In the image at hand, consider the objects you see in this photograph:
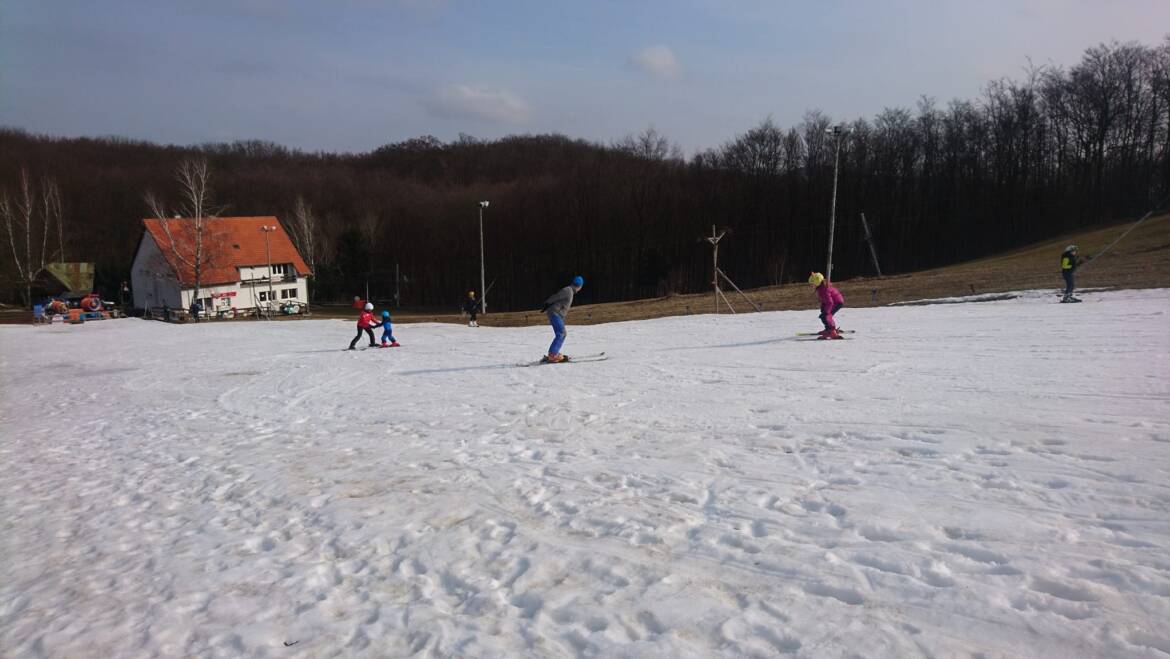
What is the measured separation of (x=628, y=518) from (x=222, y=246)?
227 ft

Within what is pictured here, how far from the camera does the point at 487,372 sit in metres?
16.4

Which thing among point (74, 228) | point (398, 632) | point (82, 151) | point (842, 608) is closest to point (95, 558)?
point (398, 632)

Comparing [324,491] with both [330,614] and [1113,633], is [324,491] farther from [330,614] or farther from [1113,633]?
[1113,633]

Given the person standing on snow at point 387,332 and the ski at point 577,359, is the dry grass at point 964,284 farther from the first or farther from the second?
the ski at point 577,359

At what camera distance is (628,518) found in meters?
6.09

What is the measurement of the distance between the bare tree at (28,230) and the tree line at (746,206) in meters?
0.51

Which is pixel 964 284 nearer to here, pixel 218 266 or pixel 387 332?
pixel 387 332

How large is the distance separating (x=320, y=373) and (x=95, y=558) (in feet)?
40.0

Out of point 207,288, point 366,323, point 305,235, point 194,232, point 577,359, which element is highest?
point 305,235

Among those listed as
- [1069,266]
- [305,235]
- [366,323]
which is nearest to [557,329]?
[366,323]

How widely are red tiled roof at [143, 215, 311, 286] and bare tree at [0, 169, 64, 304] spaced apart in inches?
438

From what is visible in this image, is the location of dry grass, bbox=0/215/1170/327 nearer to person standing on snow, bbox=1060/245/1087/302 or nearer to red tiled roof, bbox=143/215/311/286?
person standing on snow, bbox=1060/245/1087/302

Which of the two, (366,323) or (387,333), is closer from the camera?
(366,323)

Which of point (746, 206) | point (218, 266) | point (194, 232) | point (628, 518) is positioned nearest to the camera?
point (628, 518)
